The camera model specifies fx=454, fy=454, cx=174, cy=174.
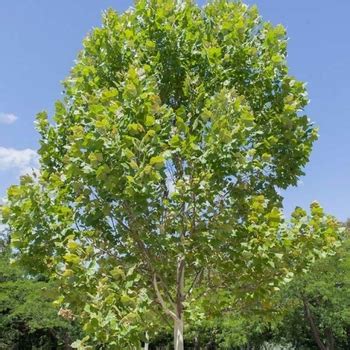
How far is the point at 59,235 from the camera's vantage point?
6.86m

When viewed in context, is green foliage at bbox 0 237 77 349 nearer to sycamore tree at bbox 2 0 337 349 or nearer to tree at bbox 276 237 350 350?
tree at bbox 276 237 350 350

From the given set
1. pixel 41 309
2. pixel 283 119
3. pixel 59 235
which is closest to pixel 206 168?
pixel 283 119

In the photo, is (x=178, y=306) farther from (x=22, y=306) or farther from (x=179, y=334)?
(x=22, y=306)

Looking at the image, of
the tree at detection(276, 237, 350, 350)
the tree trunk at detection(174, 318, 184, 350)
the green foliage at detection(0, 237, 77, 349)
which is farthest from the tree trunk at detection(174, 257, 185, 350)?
the green foliage at detection(0, 237, 77, 349)

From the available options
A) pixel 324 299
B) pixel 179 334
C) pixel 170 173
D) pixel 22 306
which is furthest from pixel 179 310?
pixel 22 306

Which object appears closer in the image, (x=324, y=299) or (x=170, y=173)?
(x=170, y=173)

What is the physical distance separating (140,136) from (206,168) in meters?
1.10

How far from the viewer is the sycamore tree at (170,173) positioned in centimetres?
599

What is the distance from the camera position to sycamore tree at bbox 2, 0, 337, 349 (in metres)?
5.99

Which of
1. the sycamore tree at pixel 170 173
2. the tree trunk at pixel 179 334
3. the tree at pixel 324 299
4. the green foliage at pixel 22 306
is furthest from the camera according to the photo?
the green foliage at pixel 22 306

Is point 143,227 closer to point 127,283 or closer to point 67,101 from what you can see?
point 127,283

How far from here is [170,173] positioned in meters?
7.64

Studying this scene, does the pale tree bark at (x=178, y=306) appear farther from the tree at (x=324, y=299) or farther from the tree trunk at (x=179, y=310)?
the tree at (x=324, y=299)

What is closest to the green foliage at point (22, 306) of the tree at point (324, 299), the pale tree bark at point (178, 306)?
the tree at point (324, 299)
